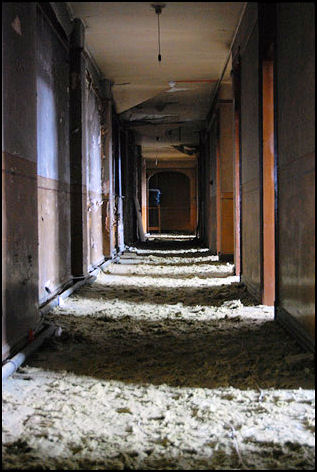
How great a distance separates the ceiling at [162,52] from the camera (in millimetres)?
6094

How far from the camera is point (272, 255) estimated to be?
502 centimetres

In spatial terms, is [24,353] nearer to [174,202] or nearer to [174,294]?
[174,294]

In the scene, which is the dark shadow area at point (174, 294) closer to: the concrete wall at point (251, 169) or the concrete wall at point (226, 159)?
the concrete wall at point (251, 169)

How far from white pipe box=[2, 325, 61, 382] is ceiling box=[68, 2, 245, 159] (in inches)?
149

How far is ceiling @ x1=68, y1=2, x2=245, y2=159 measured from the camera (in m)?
6.09

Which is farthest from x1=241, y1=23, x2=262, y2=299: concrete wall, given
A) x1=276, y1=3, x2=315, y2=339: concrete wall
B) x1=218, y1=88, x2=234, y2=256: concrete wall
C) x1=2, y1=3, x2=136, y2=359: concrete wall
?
x1=218, y1=88, x2=234, y2=256: concrete wall

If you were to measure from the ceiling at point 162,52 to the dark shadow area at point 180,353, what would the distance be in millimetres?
3658

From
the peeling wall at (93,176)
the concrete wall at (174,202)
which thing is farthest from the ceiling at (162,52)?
the concrete wall at (174,202)

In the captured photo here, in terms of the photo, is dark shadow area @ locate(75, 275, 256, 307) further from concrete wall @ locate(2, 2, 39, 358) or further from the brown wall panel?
the brown wall panel

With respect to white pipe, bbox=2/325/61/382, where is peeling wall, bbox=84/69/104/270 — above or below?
above

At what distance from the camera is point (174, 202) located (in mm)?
26469

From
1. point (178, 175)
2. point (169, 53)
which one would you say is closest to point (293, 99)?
point (169, 53)

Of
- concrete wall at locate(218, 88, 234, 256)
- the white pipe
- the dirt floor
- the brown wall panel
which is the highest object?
concrete wall at locate(218, 88, 234, 256)

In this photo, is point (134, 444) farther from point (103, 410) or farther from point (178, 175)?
point (178, 175)
